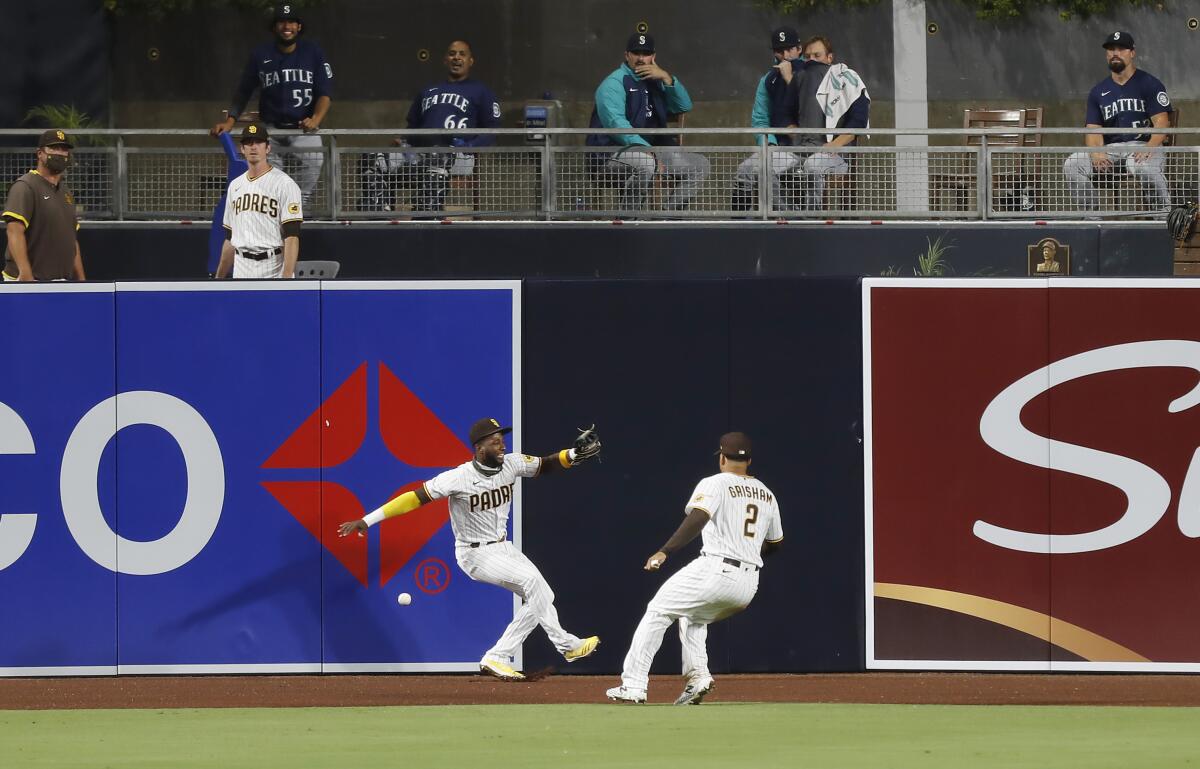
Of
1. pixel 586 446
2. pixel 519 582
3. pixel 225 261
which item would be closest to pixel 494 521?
pixel 519 582

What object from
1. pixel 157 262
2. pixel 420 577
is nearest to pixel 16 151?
pixel 157 262

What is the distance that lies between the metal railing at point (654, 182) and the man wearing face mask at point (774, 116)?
0.02 metres

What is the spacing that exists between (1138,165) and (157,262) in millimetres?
9122

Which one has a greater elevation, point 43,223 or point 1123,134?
point 1123,134

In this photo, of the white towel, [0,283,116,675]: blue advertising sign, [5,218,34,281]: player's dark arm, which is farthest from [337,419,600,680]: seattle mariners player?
the white towel

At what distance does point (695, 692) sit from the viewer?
1040cm

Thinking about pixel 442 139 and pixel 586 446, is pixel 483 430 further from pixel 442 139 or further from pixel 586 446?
pixel 442 139

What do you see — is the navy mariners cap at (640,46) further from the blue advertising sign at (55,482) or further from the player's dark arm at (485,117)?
the blue advertising sign at (55,482)

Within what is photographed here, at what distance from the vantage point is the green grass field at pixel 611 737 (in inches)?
305

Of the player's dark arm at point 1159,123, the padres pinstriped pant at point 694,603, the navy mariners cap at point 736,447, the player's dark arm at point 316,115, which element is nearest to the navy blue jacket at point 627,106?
the player's dark arm at point 316,115

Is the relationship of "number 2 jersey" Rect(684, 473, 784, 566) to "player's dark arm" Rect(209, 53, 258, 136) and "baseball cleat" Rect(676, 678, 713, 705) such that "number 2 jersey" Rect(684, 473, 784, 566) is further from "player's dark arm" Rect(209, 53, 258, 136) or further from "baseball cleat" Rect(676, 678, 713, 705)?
"player's dark arm" Rect(209, 53, 258, 136)

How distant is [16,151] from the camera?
16.0 metres

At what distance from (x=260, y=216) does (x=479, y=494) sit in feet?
11.0

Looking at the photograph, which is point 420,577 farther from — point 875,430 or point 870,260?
point 870,260
